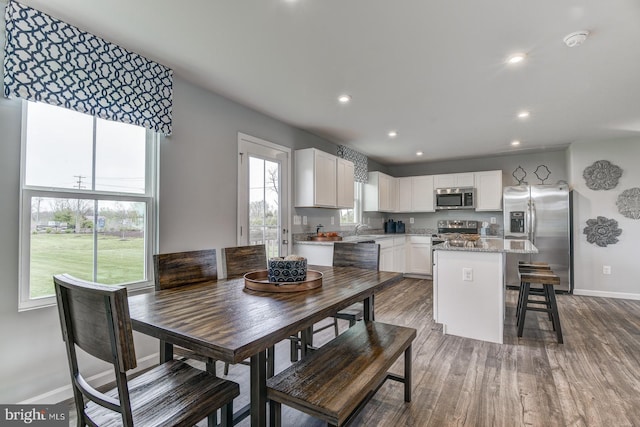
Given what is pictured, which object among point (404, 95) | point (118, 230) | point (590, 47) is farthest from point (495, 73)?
point (118, 230)

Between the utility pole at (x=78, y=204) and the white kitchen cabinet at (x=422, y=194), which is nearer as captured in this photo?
the utility pole at (x=78, y=204)

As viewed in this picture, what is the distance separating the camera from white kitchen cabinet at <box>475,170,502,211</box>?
5.70 m

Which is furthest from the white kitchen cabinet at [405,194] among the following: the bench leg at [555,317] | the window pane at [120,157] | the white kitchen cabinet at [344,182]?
the window pane at [120,157]

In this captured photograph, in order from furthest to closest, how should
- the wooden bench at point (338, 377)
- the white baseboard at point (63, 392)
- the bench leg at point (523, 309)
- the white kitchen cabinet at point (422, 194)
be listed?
the white kitchen cabinet at point (422, 194), the bench leg at point (523, 309), the white baseboard at point (63, 392), the wooden bench at point (338, 377)

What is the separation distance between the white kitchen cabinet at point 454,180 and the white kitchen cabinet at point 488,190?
119mm

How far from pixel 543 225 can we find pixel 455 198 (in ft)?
4.90

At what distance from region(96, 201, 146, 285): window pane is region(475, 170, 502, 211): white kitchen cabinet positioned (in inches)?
219

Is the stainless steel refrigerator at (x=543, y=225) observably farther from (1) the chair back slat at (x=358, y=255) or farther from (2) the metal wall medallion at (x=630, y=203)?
(1) the chair back slat at (x=358, y=255)

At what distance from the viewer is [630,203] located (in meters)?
4.59

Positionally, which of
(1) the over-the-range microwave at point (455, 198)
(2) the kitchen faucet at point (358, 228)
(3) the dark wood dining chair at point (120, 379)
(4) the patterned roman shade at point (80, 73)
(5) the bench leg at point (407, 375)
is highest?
(4) the patterned roman shade at point (80, 73)

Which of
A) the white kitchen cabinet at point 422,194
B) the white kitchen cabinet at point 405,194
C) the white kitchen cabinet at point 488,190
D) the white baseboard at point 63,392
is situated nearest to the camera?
the white baseboard at point 63,392

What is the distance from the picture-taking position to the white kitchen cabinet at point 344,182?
4.63m

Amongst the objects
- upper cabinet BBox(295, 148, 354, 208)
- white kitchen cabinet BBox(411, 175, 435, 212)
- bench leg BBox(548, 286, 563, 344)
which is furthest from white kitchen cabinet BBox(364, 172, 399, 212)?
bench leg BBox(548, 286, 563, 344)

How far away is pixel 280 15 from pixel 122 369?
76.4 inches
